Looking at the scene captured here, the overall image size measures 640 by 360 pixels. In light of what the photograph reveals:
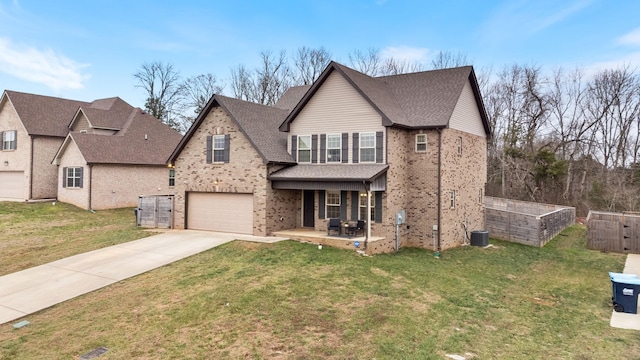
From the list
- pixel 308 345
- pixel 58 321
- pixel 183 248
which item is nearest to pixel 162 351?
pixel 308 345

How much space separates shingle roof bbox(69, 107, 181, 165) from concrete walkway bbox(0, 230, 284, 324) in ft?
41.8

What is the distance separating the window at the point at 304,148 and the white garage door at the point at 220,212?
3235 millimetres

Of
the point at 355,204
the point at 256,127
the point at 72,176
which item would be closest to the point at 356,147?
the point at 355,204

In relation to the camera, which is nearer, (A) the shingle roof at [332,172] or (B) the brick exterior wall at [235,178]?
(A) the shingle roof at [332,172]

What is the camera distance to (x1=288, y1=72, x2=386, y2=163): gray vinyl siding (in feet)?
58.4

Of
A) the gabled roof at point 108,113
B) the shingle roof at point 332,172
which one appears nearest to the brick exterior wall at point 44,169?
the gabled roof at point 108,113

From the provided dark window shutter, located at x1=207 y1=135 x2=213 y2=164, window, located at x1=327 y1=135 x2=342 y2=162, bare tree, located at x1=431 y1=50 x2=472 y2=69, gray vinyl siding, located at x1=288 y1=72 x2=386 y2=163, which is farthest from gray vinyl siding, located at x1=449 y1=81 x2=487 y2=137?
bare tree, located at x1=431 y1=50 x2=472 y2=69

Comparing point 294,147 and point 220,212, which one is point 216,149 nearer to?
point 220,212

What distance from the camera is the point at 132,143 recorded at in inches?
1177

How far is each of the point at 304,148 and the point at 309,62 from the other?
102 feet

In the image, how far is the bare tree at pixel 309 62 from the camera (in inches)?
1852

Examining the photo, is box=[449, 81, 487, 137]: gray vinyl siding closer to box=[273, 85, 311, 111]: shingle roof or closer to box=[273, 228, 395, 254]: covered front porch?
box=[273, 228, 395, 254]: covered front porch

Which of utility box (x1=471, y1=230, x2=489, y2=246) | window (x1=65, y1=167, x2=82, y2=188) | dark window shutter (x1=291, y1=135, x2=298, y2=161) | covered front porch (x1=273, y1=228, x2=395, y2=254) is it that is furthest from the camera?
window (x1=65, y1=167, x2=82, y2=188)

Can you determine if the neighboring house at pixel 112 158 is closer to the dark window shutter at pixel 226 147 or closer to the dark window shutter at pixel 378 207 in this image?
the dark window shutter at pixel 226 147
